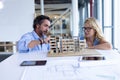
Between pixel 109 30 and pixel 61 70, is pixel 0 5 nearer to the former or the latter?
pixel 109 30

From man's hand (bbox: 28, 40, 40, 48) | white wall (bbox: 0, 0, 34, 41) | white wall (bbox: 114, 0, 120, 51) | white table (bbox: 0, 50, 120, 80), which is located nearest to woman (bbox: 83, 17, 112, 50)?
man's hand (bbox: 28, 40, 40, 48)

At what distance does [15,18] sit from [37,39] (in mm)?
3092

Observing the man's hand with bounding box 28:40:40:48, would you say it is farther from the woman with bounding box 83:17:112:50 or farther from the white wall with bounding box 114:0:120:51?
the white wall with bounding box 114:0:120:51

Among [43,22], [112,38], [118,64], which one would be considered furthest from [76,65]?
[112,38]

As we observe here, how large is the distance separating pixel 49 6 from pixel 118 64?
29.3 ft

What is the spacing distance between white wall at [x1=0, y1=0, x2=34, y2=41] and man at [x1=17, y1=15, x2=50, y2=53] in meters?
2.86

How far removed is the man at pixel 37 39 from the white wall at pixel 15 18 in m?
2.86

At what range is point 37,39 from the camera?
8.64ft

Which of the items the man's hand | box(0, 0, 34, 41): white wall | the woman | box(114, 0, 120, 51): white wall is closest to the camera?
the man's hand

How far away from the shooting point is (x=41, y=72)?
4.74 feet

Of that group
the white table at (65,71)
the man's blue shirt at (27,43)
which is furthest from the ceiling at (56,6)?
the white table at (65,71)

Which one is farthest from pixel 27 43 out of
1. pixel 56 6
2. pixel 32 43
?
pixel 56 6

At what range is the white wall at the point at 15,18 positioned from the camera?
5543mm

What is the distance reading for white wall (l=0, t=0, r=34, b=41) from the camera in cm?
554
